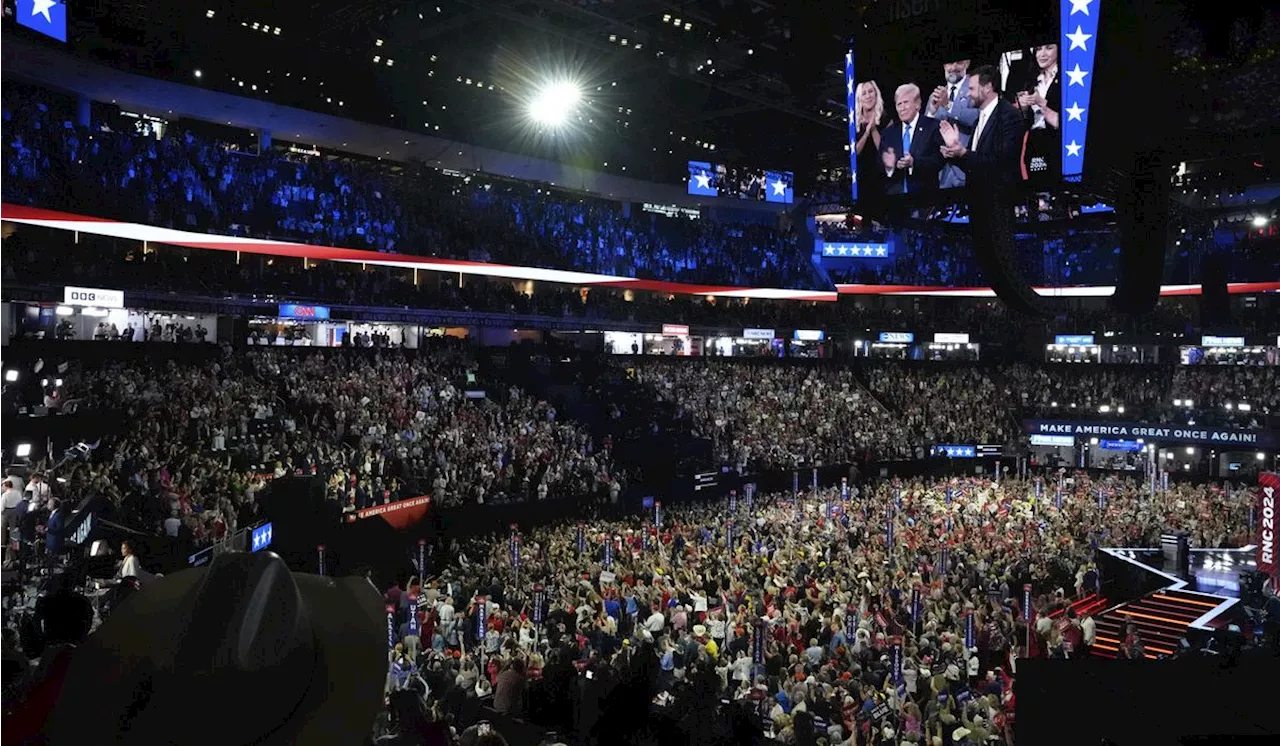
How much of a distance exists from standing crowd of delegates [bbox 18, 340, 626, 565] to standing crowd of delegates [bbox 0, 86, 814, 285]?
3.80 metres

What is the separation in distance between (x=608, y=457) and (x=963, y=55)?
66.3 feet

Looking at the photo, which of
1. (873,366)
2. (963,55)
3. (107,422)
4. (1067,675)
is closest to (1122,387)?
(873,366)

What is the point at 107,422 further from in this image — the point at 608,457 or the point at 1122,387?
the point at 1122,387

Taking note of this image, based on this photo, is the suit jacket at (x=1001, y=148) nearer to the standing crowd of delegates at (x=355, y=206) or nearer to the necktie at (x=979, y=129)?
the necktie at (x=979, y=129)

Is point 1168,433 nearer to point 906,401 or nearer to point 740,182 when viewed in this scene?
point 906,401

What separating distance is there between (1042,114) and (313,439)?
17818 millimetres

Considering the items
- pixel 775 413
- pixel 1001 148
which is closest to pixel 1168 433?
pixel 775 413

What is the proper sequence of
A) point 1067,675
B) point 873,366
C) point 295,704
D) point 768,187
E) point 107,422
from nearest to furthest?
point 295,704
point 1067,675
point 107,422
point 768,187
point 873,366

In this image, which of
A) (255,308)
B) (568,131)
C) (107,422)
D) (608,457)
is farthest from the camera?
(568,131)

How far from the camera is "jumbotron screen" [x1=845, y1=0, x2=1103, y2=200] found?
991 centimetres

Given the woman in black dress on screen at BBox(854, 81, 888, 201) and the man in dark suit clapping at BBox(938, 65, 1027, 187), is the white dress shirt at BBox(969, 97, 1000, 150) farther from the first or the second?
the woman in black dress on screen at BBox(854, 81, 888, 201)

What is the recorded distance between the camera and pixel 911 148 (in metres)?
11.9

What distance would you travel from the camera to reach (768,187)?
43.0m

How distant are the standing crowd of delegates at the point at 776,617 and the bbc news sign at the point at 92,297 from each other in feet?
32.5
